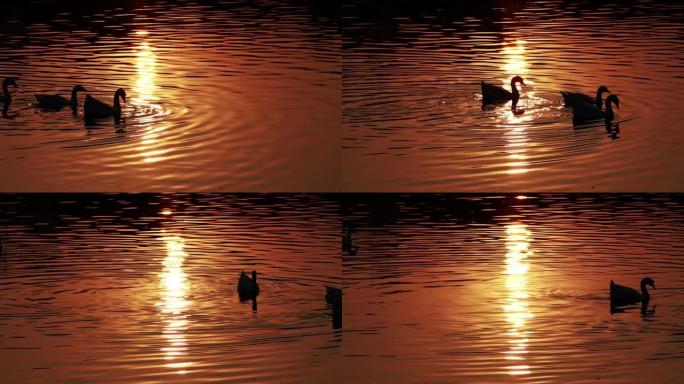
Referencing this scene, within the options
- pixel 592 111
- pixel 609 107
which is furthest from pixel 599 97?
pixel 609 107

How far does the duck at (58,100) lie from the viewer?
4.99 meters

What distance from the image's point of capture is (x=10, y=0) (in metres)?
5.21

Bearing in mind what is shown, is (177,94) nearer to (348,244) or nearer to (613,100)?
(348,244)

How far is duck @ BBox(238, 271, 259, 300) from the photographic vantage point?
4.46 metres

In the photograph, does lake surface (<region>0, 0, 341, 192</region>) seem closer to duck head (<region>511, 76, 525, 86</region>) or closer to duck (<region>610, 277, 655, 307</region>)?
duck head (<region>511, 76, 525, 86</region>)

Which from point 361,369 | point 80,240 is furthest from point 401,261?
point 80,240

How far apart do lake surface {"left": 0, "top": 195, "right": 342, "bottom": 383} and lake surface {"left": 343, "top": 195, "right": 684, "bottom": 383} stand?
16cm

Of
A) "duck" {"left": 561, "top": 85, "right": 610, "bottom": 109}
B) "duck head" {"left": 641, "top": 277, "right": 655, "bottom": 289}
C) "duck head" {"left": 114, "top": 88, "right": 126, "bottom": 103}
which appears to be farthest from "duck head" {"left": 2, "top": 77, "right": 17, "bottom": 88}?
"duck head" {"left": 641, "top": 277, "right": 655, "bottom": 289}

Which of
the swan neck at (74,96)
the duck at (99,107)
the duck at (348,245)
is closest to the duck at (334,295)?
the duck at (348,245)

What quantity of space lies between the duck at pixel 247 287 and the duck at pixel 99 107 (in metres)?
0.73


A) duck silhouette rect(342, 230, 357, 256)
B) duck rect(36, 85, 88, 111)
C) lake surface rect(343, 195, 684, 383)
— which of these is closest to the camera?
lake surface rect(343, 195, 684, 383)

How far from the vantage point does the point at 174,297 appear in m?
4.48

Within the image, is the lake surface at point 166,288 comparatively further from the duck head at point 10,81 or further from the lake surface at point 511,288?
the duck head at point 10,81

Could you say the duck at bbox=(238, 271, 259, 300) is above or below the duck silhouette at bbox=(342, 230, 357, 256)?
below
